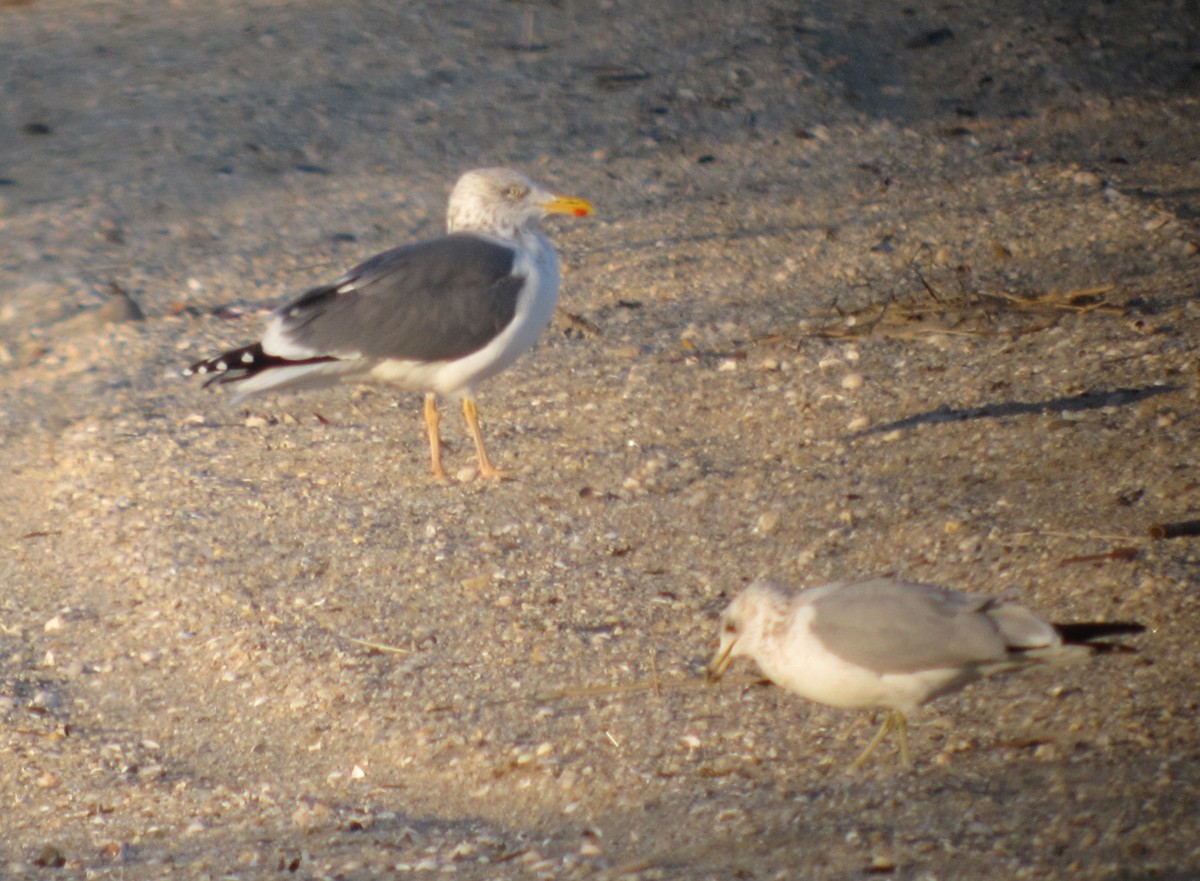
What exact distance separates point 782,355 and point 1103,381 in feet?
4.00

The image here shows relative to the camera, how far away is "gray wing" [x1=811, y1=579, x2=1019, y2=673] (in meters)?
3.30

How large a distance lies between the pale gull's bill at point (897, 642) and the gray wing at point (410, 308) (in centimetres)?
185

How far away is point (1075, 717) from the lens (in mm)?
3605

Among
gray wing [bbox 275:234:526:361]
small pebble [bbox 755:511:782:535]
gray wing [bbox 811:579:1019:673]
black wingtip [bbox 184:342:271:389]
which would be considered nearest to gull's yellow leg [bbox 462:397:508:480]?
gray wing [bbox 275:234:526:361]

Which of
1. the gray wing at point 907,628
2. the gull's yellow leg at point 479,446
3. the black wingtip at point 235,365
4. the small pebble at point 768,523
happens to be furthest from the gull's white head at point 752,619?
the black wingtip at point 235,365

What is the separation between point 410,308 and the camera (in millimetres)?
5012

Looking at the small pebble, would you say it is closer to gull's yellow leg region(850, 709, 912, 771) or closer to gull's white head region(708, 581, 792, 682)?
gull's white head region(708, 581, 792, 682)

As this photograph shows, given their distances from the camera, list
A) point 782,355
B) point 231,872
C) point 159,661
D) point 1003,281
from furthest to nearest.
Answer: point 1003,281 → point 782,355 → point 159,661 → point 231,872

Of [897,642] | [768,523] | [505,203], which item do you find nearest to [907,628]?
[897,642]

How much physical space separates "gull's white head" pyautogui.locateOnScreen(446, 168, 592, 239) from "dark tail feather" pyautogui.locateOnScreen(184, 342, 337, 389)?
2.95ft

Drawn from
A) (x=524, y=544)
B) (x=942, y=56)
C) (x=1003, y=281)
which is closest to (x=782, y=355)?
(x=1003, y=281)

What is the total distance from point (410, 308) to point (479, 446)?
1.81 ft

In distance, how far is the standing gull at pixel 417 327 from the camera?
4.94 m

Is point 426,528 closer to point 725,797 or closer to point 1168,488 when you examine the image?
point 725,797
